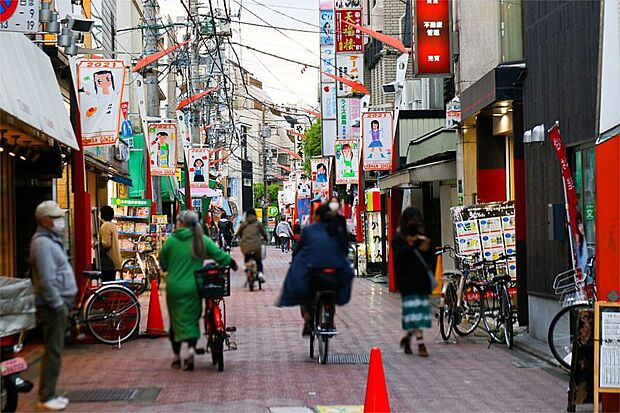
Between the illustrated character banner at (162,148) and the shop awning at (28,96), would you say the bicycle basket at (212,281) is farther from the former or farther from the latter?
the illustrated character banner at (162,148)

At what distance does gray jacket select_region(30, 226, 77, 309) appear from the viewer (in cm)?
575

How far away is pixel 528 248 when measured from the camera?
833 inches

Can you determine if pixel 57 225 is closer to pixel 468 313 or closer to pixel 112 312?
pixel 468 313

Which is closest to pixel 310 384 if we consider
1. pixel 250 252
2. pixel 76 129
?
pixel 76 129

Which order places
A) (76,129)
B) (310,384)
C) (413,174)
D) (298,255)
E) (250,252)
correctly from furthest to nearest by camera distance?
(76,129) → (310,384) → (413,174) → (250,252) → (298,255)

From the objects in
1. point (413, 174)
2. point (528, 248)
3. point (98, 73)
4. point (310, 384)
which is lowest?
point (310, 384)

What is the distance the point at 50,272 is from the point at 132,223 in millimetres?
26473

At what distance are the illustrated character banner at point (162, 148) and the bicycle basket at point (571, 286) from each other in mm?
19274

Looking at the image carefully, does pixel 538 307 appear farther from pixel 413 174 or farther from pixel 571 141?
pixel 413 174

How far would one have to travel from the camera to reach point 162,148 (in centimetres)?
3719

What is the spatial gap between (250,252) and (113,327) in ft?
38.1

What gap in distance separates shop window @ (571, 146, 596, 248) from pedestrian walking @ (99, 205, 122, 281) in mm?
8980

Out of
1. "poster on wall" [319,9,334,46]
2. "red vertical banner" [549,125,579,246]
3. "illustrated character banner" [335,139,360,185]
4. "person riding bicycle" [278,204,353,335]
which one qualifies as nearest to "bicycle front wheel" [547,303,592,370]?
"red vertical banner" [549,125,579,246]

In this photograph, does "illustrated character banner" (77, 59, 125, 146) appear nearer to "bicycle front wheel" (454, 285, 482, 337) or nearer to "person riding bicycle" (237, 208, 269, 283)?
"bicycle front wheel" (454, 285, 482, 337)
